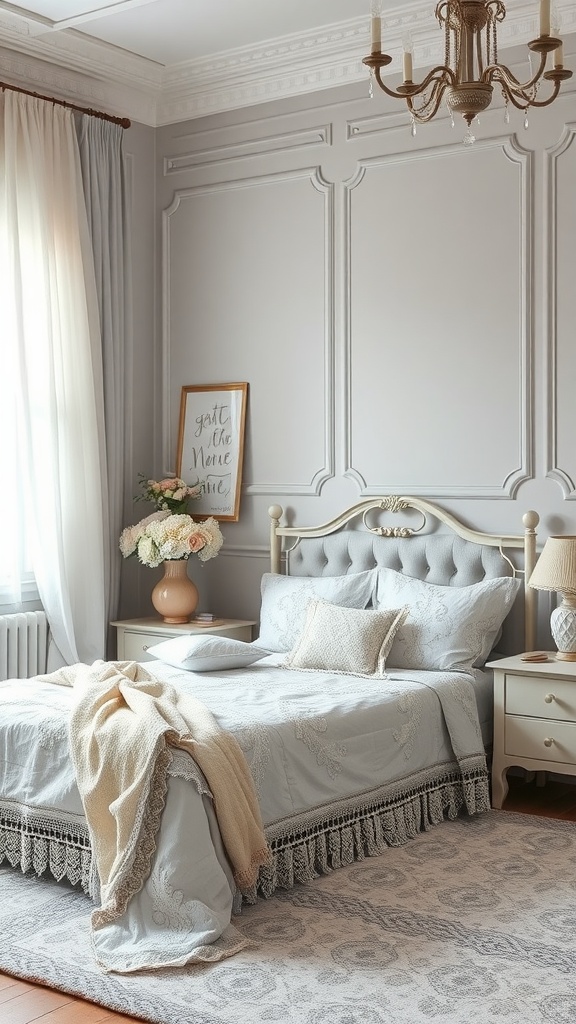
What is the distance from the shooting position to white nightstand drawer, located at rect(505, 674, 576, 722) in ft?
13.7

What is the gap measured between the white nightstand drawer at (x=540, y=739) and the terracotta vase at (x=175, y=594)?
1.78 meters

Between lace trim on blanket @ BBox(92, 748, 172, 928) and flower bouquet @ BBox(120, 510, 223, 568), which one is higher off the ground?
flower bouquet @ BBox(120, 510, 223, 568)

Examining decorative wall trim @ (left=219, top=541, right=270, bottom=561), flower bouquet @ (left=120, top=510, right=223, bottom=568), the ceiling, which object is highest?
the ceiling

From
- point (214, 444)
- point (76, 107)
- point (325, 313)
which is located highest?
point (76, 107)

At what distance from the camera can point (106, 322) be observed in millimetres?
5602

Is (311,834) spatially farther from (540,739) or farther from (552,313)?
(552,313)

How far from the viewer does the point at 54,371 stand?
17.2ft

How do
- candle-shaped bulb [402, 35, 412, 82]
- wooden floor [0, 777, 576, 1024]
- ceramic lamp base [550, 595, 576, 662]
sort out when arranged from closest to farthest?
wooden floor [0, 777, 576, 1024]
candle-shaped bulb [402, 35, 412, 82]
ceramic lamp base [550, 595, 576, 662]

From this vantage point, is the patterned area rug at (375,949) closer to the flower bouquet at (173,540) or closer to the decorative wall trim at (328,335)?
the flower bouquet at (173,540)

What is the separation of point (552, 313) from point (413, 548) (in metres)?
1.17

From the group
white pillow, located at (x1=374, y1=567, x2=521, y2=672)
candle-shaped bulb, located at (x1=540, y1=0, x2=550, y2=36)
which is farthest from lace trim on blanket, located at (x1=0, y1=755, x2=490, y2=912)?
candle-shaped bulb, located at (x1=540, y1=0, x2=550, y2=36)

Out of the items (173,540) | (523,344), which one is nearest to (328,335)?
(523,344)

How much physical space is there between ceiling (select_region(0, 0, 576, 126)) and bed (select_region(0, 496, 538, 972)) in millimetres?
2062

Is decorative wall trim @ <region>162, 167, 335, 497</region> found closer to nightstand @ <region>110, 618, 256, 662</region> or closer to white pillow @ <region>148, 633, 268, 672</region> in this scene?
nightstand @ <region>110, 618, 256, 662</region>
